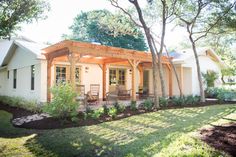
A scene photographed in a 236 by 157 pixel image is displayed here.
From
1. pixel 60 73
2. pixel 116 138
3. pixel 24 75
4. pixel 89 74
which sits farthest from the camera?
pixel 89 74

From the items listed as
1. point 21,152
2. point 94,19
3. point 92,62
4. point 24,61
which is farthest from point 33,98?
point 94,19

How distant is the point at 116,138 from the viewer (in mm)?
6016

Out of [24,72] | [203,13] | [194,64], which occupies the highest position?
[203,13]

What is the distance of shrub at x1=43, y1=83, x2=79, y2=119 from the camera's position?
811cm

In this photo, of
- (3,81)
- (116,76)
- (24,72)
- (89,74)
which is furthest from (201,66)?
(3,81)

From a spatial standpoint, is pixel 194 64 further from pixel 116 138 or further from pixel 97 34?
pixel 97 34

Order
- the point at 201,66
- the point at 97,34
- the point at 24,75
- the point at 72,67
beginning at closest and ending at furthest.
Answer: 1. the point at 72,67
2. the point at 24,75
3. the point at 201,66
4. the point at 97,34

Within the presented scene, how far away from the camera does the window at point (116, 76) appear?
1641cm

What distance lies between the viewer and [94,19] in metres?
33.7

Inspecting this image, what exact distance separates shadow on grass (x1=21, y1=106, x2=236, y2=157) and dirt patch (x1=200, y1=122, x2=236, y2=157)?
1.93 ft

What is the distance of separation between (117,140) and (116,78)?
36.1 ft

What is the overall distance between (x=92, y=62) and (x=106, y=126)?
7.72 m

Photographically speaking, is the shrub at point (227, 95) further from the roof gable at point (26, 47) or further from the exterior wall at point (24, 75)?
the roof gable at point (26, 47)

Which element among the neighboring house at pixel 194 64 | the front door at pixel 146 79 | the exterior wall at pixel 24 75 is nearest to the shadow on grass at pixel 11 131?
the exterior wall at pixel 24 75
